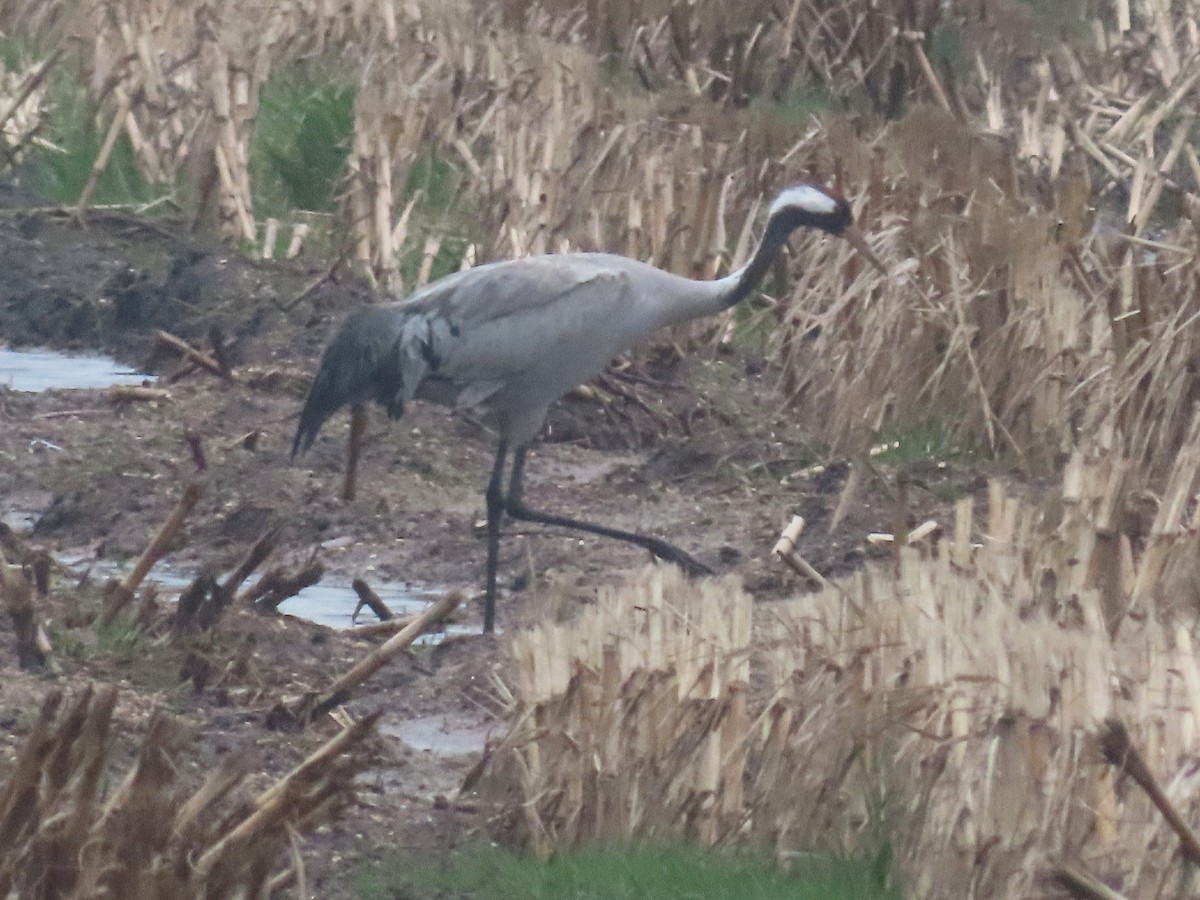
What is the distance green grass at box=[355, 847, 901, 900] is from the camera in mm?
4551

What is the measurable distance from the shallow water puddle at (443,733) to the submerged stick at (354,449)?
7.13 ft

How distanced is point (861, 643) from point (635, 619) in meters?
0.51

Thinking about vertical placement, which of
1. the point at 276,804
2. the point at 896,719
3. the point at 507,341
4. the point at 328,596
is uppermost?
the point at 276,804

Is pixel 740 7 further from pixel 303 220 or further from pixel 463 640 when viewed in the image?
pixel 463 640

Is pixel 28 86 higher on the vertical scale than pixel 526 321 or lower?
lower

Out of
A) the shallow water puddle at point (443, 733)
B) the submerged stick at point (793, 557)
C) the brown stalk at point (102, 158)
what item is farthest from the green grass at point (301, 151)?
the shallow water puddle at point (443, 733)

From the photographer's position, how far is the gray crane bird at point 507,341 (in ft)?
25.5

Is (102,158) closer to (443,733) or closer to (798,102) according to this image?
(798,102)

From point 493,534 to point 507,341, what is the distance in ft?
2.02

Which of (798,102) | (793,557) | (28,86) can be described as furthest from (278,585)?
(798,102)

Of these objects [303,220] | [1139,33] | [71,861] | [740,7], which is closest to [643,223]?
[303,220]

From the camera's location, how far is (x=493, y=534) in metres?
7.67

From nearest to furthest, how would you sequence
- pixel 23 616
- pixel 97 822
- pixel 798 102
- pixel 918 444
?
1. pixel 97 822
2. pixel 23 616
3. pixel 918 444
4. pixel 798 102

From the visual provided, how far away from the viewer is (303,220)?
12.5 m
